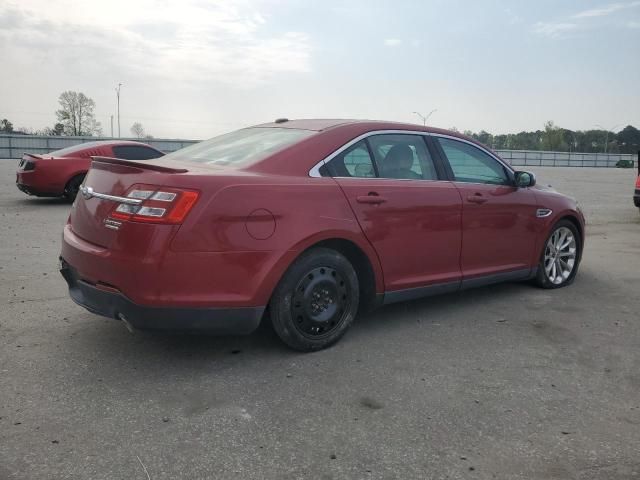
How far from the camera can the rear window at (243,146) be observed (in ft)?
12.4

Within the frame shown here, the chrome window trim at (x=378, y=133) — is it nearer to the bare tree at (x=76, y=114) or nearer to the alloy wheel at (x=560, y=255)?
the alloy wheel at (x=560, y=255)

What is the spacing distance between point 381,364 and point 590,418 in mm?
1213

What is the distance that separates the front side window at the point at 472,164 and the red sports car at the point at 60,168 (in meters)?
7.54

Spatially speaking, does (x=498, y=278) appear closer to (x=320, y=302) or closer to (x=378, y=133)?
(x=378, y=133)

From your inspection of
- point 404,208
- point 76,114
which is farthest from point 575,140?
point 404,208

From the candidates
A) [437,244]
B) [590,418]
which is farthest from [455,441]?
[437,244]

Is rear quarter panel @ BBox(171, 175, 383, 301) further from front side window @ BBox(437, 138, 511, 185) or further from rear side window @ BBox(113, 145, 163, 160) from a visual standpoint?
rear side window @ BBox(113, 145, 163, 160)

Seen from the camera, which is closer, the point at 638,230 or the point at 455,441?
the point at 455,441

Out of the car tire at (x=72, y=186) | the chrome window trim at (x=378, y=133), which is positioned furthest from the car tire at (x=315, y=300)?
the car tire at (x=72, y=186)

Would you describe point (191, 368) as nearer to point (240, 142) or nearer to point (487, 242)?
point (240, 142)

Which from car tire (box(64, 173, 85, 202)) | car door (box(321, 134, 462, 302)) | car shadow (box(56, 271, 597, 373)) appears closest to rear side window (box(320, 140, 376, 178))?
car door (box(321, 134, 462, 302))

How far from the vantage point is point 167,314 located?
319 centimetres

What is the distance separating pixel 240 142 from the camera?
424 centimetres

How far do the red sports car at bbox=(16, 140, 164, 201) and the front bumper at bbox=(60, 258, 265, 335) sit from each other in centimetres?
811
